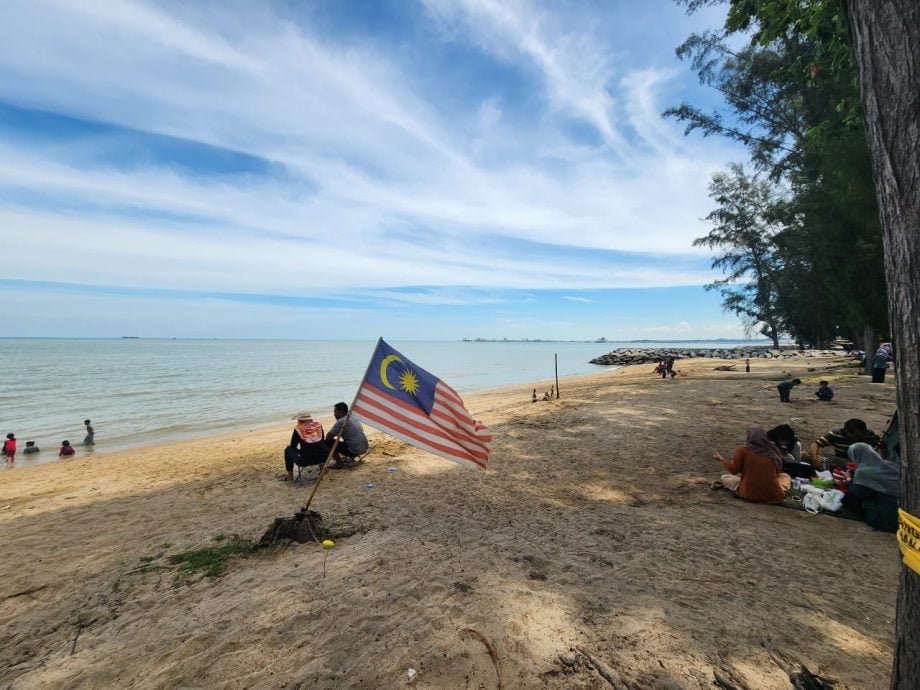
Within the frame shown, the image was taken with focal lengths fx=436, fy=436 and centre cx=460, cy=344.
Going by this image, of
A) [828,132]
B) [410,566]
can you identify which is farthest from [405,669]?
[828,132]

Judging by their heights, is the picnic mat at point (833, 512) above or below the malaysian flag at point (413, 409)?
below

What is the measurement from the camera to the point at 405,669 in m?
3.05

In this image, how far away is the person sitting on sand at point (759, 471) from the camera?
20.1 ft

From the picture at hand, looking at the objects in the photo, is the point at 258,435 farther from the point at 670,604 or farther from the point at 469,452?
the point at 670,604

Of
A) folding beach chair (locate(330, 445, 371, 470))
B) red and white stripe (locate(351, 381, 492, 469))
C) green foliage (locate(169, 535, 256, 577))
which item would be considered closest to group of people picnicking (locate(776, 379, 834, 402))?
red and white stripe (locate(351, 381, 492, 469))

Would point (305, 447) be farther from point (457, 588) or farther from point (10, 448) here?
point (10, 448)

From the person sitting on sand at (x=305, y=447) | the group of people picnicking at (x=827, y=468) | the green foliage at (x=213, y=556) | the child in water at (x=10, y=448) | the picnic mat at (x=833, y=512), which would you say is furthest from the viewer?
the child in water at (x=10, y=448)

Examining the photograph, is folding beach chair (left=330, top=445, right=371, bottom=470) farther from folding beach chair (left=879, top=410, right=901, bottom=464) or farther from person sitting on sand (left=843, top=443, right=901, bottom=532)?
folding beach chair (left=879, top=410, right=901, bottom=464)

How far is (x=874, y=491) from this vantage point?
17.8ft

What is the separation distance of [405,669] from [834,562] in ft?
14.8

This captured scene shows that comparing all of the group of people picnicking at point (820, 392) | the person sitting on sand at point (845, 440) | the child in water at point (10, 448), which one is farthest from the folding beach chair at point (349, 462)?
the group of people picnicking at point (820, 392)

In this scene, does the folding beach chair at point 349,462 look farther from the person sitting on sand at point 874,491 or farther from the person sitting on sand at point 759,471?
the person sitting on sand at point 874,491

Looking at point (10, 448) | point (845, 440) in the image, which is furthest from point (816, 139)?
point (10, 448)

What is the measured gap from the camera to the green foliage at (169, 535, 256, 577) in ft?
15.5
